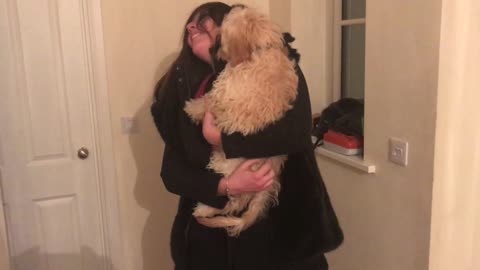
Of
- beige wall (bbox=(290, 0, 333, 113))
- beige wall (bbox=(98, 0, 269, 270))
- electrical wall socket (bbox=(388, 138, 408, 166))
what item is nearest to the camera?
electrical wall socket (bbox=(388, 138, 408, 166))

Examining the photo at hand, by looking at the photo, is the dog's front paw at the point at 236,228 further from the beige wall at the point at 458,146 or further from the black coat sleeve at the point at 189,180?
the beige wall at the point at 458,146

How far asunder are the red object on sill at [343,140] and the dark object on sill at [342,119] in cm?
2

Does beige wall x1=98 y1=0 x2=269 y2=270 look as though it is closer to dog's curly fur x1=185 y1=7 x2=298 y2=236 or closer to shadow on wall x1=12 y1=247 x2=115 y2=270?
shadow on wall x1=12 y1=247 x2=115 y2=270

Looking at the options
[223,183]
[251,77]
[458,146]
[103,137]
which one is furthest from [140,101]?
→ [458,146]

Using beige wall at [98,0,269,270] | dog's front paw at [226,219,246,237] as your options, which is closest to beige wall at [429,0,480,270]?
dog's front paw at [226,219,246,237]

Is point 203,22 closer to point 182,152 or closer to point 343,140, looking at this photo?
point 182,152

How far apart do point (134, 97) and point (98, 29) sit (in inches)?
14.6

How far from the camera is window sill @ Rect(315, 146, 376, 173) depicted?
173cm

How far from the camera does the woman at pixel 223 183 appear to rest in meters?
1.31

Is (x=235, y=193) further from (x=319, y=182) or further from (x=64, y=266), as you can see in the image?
(x=64, y=266)

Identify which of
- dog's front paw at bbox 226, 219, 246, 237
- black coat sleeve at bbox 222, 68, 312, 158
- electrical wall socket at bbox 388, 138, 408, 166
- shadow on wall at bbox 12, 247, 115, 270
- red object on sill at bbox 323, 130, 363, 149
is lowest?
shadow on wall at bbox 12, 247, 115, 270

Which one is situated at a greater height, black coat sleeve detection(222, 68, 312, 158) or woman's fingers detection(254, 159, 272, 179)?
black coat sleeve detection(222, 68, 312, 158)

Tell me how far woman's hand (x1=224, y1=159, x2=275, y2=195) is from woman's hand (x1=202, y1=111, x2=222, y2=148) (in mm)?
103

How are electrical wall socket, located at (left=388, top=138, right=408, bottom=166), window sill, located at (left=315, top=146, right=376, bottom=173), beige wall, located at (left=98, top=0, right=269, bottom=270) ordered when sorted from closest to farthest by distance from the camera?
electrical wall socket, located at (left=388, top=138, right=408, bottom=166), window sill, located at (left=315, top=146, right=376, bottom=173), beige wall, located at (left=98, top=0, right=269, bottom=270)
